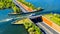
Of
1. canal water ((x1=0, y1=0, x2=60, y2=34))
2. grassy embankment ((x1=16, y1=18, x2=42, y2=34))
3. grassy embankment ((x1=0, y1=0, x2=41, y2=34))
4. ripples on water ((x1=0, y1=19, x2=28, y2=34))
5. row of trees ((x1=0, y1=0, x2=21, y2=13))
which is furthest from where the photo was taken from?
row of trees ((x1=0, y1=0, x2=21, y2=13))

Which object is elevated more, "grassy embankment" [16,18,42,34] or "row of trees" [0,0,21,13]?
"grassy embankment" [16,18,42,34]

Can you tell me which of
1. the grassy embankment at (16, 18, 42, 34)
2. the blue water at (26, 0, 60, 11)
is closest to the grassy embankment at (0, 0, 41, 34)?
the grassy embankment at (16, 18, 42, 34)

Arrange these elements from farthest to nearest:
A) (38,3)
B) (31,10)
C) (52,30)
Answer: (38,3) < (31,10) < (52,30)

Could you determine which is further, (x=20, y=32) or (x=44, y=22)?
(x=44, y=22)

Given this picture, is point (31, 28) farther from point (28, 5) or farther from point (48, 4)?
point (48, 4)

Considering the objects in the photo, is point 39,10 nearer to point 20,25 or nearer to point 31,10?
point 31,10

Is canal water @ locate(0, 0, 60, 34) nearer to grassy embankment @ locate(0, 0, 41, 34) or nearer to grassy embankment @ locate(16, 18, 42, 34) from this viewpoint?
grassy embankment @ locate(16, 18, 42, 34)

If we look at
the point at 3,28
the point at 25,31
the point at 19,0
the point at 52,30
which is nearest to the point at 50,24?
the point at 52,30

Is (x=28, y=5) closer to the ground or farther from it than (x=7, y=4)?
farther from it

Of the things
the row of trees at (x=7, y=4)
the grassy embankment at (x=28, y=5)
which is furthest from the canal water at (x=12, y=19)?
the row of trees at (x=7, y=4)

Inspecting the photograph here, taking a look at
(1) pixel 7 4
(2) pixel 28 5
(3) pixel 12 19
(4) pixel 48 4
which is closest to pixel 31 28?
(3) pixel 12 19

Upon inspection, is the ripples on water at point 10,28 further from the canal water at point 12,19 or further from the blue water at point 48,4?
the blue water at point 48,4
